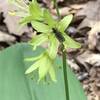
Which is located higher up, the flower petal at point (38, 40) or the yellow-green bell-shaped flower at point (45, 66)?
the flower petal at point (38, 40)

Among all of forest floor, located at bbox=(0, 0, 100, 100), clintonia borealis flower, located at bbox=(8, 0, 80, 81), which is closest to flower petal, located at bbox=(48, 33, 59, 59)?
clintonia borealis flower, located at bbox=(8, 0, 80, 81)

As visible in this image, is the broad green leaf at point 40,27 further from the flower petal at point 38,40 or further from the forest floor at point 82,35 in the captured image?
the forest floor at point 82,35

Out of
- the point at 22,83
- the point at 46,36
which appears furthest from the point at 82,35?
the point at 46,36

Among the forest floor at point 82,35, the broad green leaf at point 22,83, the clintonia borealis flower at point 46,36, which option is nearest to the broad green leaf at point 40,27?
the clintonia borealis flower at point 46,36

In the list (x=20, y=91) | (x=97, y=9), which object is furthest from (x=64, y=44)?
(x=97, y=9)

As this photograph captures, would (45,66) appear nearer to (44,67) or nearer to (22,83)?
(44,67)
